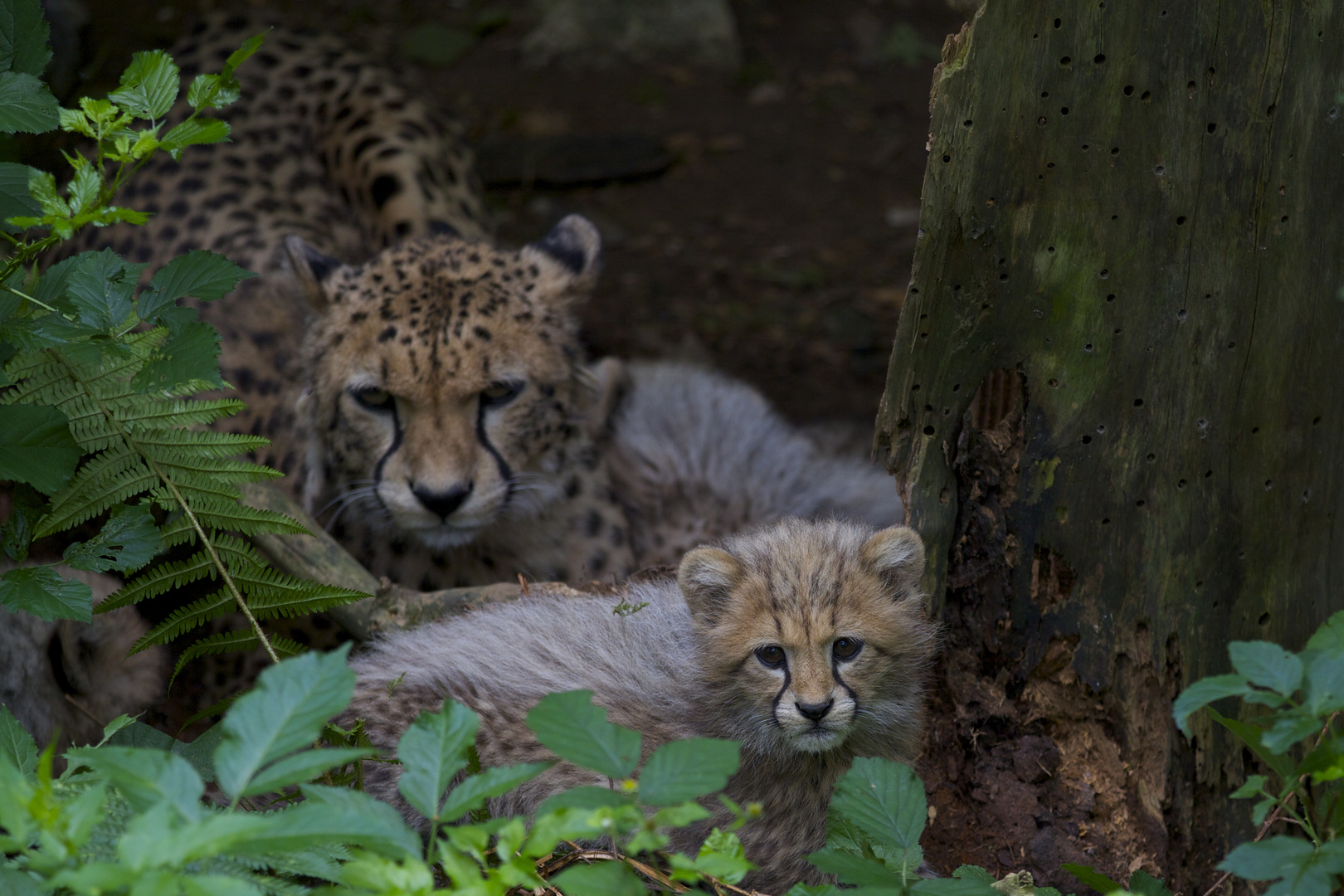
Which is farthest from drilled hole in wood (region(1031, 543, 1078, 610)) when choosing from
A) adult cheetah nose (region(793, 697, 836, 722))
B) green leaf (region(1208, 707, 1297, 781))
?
green leaf (region(1208, 707, 1297, 781))

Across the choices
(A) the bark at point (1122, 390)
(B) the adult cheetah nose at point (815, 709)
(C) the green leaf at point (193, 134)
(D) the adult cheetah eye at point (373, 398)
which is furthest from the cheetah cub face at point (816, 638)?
(D) the adult cheetah eye at point (373, 398)

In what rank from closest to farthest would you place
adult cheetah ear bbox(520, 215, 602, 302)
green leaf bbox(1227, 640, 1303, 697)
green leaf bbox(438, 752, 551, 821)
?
green leaf bbox(438, 752, 551, 821)
green leaf bbox(1227, 640, 1303, 697)
adult cheetah ear bbox(520, 215, 602, 302)

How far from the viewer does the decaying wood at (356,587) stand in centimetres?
337

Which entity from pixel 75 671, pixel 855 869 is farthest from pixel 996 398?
pixel 75 671

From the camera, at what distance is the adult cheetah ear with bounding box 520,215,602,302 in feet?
13.1

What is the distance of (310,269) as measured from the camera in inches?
151

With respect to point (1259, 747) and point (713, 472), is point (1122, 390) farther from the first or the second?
point (713, 472)

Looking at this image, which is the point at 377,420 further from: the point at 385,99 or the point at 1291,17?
the point at 1291,17

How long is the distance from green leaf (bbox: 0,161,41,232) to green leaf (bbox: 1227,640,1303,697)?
82.2 inches

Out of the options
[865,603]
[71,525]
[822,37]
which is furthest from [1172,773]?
[822,37]

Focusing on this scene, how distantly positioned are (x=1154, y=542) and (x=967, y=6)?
1111mm

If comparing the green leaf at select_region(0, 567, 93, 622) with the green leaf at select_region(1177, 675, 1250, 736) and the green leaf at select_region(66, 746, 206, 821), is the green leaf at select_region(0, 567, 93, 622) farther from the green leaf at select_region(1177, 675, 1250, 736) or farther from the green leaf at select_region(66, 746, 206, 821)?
the green leaf at select_region(1177, 675, 1250, 736)

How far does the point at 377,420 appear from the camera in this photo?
3.67 metres

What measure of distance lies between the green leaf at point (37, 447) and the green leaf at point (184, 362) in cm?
26
